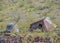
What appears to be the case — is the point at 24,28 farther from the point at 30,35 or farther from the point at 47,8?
the point at 47,8

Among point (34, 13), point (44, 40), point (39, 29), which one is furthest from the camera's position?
point (34, 13)

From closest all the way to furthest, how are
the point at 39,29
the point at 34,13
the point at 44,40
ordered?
the point at 44,40 → the point at 39,29 → the point at 34,13

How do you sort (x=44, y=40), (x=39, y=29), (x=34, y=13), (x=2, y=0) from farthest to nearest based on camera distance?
(x=2, y=0) → (x=34, y=13) → (x=39, y=29) → (x=44, y=40)

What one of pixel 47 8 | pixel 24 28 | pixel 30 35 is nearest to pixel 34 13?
pixel 47 8

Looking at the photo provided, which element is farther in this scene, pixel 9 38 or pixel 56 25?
pixel 56 25

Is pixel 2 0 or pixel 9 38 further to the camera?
pixel 2 0

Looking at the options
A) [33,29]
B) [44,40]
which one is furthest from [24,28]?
[44,40]

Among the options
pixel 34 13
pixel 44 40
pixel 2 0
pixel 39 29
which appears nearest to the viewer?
pixel 44 40

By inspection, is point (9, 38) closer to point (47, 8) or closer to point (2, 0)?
point (47, 8)

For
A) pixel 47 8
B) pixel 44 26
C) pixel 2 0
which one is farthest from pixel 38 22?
pixel 2 0
